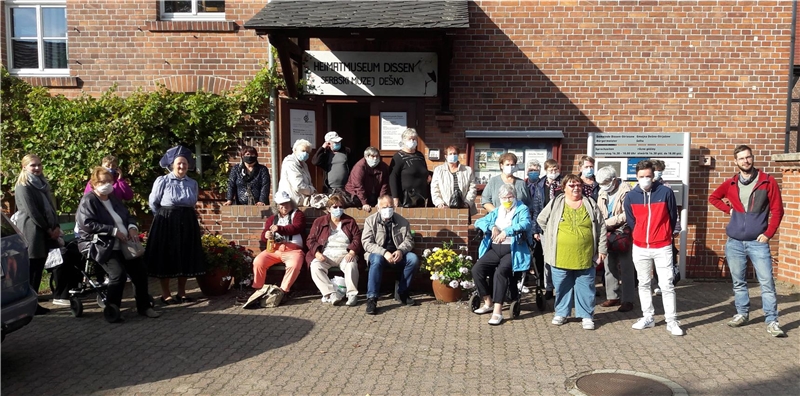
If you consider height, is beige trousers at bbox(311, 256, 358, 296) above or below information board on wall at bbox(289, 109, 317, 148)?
below

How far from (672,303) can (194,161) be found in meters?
7.01

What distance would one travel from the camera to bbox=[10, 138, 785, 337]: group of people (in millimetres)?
6480

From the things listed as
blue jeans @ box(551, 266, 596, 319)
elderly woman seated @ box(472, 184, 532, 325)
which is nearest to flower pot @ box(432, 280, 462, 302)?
elderly woman seated @ box(472, 184, 532, 325)

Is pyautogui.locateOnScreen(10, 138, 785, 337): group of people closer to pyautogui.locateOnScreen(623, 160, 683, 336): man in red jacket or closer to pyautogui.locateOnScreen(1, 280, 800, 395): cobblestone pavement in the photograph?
pyautogui.locateOnScreen(623, 160, 683, 336): man in red jacket

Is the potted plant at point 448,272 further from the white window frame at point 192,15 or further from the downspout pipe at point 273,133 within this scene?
the white window frame at point 192,15

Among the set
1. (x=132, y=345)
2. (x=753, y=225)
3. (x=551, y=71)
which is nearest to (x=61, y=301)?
(x=132, y=345)

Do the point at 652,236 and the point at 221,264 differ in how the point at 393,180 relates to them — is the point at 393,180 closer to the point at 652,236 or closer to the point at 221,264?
the point at 221,264

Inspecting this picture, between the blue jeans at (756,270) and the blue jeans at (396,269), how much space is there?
3.42 m

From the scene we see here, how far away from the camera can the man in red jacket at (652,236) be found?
6.43 metres

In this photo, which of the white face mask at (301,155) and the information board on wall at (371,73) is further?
the information board on wall at (371,73)

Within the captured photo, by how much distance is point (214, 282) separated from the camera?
7.81 metres

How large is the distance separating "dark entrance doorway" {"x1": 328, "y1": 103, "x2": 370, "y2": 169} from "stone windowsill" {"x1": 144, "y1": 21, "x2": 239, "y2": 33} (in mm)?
2571

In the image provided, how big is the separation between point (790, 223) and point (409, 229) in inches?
223

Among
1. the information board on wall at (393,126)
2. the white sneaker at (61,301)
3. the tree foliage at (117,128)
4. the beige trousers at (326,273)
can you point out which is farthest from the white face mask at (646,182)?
the white sneaker at (61,301)
